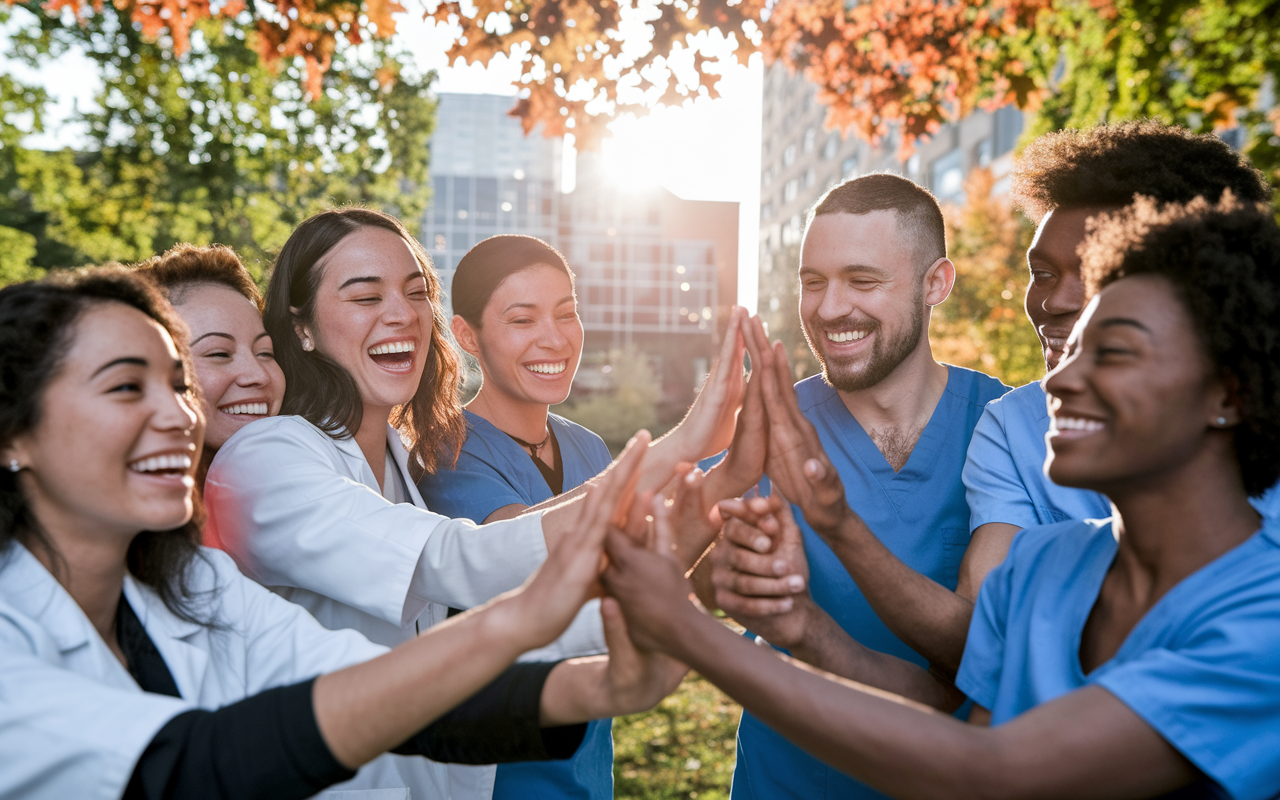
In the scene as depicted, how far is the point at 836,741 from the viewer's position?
162cm

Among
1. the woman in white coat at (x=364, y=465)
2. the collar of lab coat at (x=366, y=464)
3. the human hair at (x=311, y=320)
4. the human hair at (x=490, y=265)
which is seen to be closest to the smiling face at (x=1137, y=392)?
the woman in white coat at (x=364, y=465)

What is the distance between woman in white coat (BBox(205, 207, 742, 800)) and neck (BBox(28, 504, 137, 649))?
0.45 metres

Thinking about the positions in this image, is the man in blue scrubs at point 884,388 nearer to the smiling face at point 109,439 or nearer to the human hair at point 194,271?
the smiling face at point 109,439

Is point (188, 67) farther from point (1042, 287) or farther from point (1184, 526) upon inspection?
point (1184, 526)

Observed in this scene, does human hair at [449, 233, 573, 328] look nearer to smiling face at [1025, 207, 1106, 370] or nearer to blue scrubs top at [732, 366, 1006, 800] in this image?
blue scrubs top at [732, 366, 1006, 800]

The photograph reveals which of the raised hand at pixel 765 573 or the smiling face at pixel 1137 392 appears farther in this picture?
the raised hand at pixel 765 573

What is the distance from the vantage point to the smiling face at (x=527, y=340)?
12.3 ft

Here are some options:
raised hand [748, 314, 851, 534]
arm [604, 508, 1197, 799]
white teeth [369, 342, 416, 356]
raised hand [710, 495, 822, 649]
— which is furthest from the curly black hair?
white teeth [369, 342, 416, 356]

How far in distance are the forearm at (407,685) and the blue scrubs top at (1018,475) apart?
57.4 inches

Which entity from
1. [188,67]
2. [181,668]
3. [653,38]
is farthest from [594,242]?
[181,668]

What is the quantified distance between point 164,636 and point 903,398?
2.24 m

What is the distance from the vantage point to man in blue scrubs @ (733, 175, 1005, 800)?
277 cm

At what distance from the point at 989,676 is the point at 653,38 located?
149 inches

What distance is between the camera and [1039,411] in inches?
101
